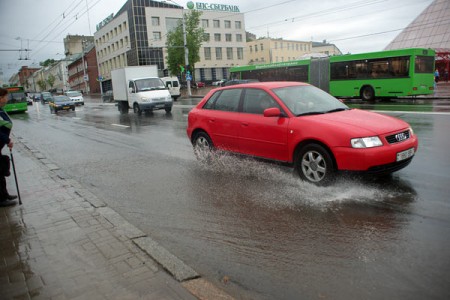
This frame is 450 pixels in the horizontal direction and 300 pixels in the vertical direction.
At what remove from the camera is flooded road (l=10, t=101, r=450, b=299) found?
3.18 m

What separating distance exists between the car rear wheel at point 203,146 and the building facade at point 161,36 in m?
62.8

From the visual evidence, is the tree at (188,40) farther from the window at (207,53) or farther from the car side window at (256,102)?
the car side window at (256,102)

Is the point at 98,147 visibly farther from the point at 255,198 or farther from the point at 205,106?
the point at 255,198

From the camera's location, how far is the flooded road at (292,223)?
3.18 meters

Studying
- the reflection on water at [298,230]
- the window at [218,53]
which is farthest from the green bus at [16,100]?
the window at [218,53]

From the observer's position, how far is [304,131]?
5.66 metres

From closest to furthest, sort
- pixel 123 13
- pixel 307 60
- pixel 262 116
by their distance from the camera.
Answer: pixel 262 116 < pixel 307 60 < pixel 123 13

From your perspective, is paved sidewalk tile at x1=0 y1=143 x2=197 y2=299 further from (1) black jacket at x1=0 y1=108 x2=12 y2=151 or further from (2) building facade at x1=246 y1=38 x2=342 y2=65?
(2) building facade at x1=246 y1=38 x2=342 y2=65

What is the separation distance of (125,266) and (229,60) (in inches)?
3097

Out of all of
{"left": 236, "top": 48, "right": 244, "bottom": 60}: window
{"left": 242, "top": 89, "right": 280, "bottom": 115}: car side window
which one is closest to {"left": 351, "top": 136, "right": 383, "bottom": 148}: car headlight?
{"left": 242, "top": 89, "right": 280, "bottom": 115}: car side window

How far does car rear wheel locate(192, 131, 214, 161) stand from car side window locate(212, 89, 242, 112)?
2.25ft

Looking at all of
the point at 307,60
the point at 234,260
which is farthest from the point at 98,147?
the point at 307,60

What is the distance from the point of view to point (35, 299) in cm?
304

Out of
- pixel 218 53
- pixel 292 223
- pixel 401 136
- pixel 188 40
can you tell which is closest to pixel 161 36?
pixel 218 53
